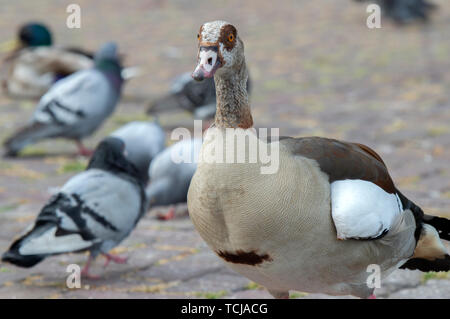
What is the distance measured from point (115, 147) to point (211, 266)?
101 cm

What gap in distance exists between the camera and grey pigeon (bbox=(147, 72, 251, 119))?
7660mm

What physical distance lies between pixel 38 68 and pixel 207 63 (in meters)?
7.63

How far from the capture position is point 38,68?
9.98 meters

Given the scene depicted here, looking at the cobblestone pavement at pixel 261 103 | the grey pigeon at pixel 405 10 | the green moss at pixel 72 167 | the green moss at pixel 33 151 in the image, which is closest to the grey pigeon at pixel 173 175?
the cobblestone pavement at pixel 261 103

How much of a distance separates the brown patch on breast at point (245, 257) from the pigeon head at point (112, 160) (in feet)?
5.87

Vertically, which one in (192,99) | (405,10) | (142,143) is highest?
(405,10)

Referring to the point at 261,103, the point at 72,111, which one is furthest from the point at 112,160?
the point at 261,103

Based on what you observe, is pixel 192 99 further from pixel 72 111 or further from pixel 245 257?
pixel 245 257

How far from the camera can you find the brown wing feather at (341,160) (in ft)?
10.7

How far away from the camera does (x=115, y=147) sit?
481cm

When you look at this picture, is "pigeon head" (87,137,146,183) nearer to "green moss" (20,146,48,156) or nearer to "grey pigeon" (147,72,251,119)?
"grey pigeon" (147,72,251,119)

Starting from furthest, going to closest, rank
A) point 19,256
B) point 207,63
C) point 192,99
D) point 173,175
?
point 192,99
point 173,175
point 19,256
point 207,63

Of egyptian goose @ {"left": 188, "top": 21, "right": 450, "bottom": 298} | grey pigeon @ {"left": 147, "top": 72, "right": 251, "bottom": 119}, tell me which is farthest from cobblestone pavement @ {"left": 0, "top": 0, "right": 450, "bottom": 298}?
egyptian goose @ {"left": 188, "top": 21, "right": 450, "bottom": 298}

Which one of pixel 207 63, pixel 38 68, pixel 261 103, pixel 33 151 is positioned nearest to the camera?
pixel 207 63
